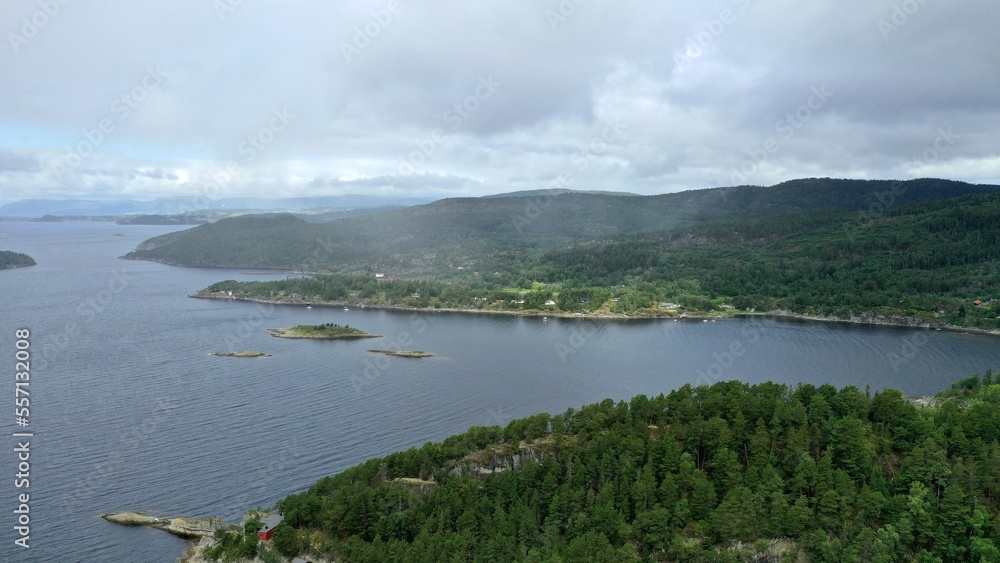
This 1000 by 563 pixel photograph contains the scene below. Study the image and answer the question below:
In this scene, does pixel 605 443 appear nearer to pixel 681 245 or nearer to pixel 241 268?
pixel 681 245

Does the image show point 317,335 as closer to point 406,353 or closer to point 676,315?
point 406,353

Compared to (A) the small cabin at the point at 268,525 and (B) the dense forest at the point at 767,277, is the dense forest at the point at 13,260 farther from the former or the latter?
(A) the small cabin at the point at 268,525

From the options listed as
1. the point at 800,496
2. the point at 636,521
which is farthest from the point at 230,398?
the point at 800,496

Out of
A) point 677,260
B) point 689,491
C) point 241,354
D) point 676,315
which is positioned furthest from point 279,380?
point 677,260

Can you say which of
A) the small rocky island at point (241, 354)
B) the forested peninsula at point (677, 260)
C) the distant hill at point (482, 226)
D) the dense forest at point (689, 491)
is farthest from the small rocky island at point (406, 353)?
the distant hill at point (482, 226)

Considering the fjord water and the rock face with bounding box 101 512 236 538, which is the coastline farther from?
the rock face with bounding box 101 512 236 538
